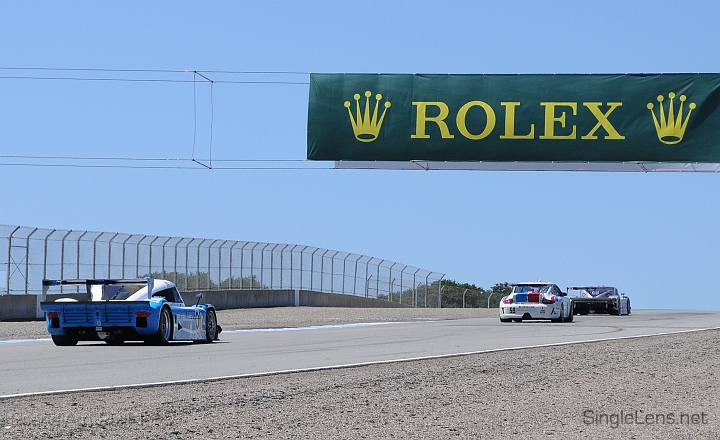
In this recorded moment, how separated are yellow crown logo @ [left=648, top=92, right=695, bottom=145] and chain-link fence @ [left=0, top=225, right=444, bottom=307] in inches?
651

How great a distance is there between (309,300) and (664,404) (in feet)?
124

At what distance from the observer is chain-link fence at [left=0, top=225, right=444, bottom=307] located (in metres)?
30.3

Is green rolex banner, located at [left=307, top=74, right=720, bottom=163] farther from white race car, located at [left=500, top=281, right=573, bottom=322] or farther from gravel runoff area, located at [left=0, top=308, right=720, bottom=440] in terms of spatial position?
gravel runoff area, located at [left=0, top=308, right=720, bottom=440]

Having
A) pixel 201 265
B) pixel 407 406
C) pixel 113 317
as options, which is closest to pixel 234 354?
pixel 113 317

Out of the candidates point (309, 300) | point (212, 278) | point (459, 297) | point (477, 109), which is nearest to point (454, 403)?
point (477, 109)

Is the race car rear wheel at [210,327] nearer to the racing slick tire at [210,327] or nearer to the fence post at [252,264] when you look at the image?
the racing slick tire at [210,327]

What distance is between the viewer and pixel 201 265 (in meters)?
39.8

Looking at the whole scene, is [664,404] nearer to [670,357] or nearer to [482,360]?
[482,360]

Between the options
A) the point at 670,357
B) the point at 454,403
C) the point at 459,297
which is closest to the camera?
the point at 454,403

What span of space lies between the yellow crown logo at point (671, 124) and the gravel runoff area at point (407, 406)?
12839 millimetres

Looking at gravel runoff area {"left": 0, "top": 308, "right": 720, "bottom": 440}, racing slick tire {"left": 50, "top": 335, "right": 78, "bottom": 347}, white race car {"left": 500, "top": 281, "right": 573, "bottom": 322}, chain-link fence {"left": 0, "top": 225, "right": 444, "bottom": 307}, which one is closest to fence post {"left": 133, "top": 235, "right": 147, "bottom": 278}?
chain-link fence {"left": 0, "top": 225, "right": 444, "bottom": 307}

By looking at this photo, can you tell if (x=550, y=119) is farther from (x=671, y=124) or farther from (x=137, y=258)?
(x=137, y=258)

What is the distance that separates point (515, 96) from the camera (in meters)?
25.8

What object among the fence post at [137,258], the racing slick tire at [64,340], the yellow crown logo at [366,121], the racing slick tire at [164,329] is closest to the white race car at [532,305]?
the yellow crown logo at [366,121]
